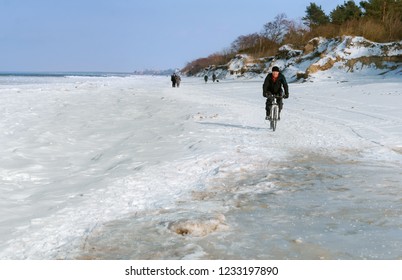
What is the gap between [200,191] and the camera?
620 centimetres

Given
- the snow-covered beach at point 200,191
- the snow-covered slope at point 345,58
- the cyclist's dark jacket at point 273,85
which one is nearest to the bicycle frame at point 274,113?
the cyclist's dark jacket at point 273,85

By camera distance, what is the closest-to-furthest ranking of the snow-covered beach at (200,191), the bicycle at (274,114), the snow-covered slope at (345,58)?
the snow-covered beach at (200,191), the bicycle at (274,114), the snow-covered slope at (345,58)

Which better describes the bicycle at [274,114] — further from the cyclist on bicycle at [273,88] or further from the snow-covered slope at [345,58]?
the snow-covered slope at [345,58]

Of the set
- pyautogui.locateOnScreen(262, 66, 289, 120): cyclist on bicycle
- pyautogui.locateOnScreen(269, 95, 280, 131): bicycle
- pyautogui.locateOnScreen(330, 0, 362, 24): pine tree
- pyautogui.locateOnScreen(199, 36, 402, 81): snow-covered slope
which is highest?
pyautogui.locateOnScreen(330, 0, 362, 24): pine tree

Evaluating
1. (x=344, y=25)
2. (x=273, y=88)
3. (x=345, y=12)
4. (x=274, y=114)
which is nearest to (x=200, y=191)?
(x=274, y=114)

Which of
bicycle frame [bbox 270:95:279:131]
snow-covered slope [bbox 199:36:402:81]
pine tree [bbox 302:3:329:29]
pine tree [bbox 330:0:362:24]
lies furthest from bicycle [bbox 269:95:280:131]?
pine tree [bbox 302:3:329:29]

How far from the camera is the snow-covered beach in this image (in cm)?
417

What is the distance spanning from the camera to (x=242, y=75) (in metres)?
64.8

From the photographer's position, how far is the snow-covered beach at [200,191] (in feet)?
13.7

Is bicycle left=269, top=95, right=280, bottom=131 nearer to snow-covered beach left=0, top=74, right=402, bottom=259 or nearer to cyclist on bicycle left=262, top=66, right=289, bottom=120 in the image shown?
cyclist on bicycle left=262, top=66, right=289, bottom=120

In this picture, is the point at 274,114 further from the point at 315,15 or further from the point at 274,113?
the point at 315,15

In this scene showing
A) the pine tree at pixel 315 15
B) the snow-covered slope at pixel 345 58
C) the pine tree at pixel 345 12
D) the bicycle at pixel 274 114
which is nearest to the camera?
the bicycle at pixel 274 114
